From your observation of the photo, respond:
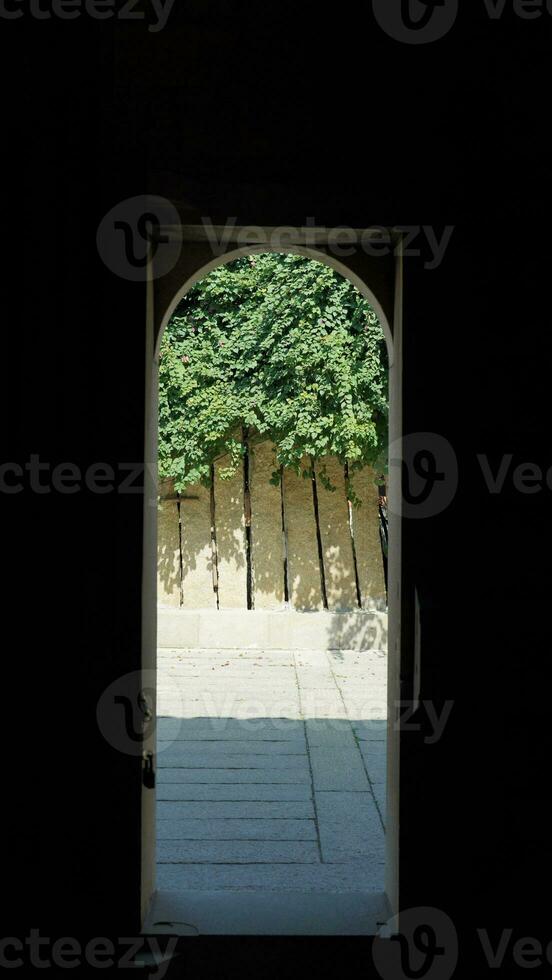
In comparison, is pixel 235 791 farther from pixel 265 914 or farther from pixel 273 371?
pixel 273 371

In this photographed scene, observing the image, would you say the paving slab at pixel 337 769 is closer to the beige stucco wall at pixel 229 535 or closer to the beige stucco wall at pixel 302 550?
the beige stucco wall at pixel 302 550

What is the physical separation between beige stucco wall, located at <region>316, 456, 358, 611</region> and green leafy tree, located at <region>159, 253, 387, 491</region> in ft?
0.53

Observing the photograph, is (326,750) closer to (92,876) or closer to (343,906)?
(343,906)

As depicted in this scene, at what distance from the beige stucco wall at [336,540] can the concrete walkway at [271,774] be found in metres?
0.65

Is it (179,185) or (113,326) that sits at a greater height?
(179,185)

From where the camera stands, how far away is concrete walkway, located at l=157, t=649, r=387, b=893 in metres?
3.66

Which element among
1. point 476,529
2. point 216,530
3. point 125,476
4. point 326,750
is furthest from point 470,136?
point 216,530

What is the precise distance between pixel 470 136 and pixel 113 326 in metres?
1.12

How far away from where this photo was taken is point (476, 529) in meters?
2.64

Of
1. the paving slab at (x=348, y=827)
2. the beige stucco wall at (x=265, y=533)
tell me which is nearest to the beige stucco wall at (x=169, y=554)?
the beige stucco wall at (x=265, y=533)

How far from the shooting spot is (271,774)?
4832 millimetres

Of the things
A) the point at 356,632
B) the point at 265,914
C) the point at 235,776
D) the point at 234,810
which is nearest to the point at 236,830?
the point at 234,810

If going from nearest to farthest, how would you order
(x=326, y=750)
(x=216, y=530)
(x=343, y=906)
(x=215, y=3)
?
(x=215, y=3)
(x=343, y=906)
(x=326, y=750)
(x=216, y=530)

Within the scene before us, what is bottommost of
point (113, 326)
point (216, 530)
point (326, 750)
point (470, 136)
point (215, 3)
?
point (326, 750)
